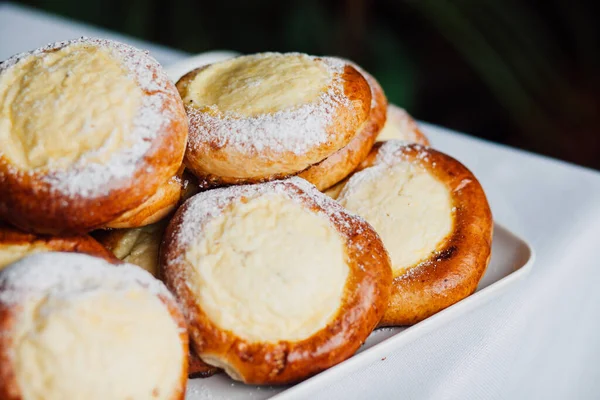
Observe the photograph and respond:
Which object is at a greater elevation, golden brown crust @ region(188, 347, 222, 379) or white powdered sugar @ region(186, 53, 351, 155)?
white powdered sugar @ region(186, 53, 351, 155)

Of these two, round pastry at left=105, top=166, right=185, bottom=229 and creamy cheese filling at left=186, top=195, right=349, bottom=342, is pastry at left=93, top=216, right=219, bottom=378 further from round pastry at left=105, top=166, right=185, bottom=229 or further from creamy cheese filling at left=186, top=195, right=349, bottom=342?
creamy cheese filling at left=186, top=195, right=349, bottom=342

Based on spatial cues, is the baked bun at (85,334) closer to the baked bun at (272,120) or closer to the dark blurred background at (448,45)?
the baked bun at (272,120)

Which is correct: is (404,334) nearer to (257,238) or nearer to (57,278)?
(257,238)

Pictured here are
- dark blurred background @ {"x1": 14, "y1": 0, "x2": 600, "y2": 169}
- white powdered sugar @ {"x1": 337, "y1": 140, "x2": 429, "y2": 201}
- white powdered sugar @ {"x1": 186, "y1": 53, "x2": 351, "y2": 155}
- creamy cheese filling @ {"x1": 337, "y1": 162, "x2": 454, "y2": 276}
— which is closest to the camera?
white powdered sugar @ {"x1": 186, "y1": 53, "x2": 351, "y2": 155}

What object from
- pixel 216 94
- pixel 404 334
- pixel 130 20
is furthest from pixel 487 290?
pixel 130 20

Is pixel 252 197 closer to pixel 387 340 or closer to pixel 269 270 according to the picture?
pixel 269 270

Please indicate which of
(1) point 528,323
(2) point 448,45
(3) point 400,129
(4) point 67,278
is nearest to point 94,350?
(4) point 67,278

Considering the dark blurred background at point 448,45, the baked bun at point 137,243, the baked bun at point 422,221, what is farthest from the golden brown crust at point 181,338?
the dark blurred background at point 448,45

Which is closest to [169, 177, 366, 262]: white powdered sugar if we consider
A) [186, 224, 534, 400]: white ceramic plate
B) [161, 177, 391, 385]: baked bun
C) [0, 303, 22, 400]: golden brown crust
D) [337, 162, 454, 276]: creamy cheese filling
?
[161, 177, 391, 385]: baked bun
